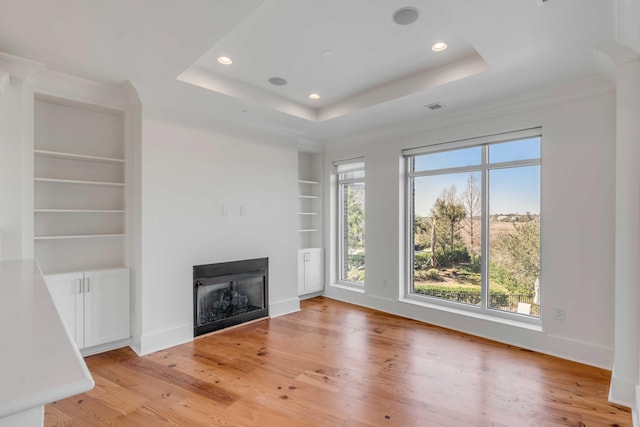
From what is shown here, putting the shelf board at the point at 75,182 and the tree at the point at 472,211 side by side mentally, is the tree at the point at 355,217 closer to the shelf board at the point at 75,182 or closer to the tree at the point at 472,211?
the tree at the point at 472,211

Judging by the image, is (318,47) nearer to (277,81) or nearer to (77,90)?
(277,81)

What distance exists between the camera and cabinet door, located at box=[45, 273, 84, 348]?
2889 millimetres

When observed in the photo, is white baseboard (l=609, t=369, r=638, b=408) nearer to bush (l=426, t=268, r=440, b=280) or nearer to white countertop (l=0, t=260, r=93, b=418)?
bush (l=426, t=268, r=440, b=280)

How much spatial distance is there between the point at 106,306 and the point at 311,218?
3360 mm

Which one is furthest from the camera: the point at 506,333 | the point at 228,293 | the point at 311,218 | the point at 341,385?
the point at 311,218

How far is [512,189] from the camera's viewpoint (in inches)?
142

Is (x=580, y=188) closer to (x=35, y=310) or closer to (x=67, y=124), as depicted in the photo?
(x=35, y=310)

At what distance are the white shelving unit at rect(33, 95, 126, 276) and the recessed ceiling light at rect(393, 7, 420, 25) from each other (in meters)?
3.04

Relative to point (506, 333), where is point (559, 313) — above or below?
above

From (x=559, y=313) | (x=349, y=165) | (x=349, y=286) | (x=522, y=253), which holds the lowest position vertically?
(x=349, y=286)

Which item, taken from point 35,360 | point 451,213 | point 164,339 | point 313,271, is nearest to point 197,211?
point 164,339

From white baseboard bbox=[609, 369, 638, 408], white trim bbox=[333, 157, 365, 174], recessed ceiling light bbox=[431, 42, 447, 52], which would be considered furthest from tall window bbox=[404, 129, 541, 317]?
recessed ceiling light bbox=[431, 42, 447, 52]

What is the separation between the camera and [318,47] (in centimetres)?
271

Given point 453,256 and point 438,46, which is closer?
point 438,46
